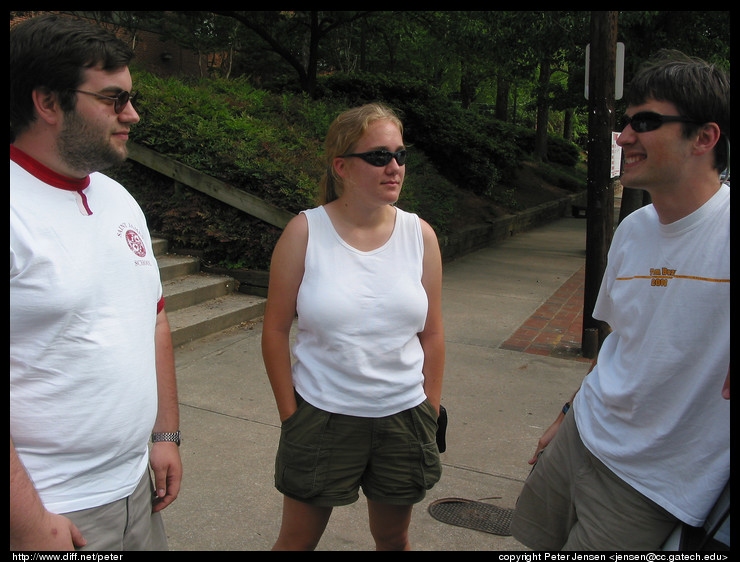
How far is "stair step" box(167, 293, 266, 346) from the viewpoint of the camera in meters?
5.77

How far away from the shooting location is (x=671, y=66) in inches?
72.7

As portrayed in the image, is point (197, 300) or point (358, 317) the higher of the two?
point (358, 317)

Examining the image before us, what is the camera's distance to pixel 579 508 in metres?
1.96

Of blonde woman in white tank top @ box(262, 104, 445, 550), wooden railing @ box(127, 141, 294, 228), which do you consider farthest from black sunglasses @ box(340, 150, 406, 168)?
wooden railing @ box(127, 141, 294, 228)

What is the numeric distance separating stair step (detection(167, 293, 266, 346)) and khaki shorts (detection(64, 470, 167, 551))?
3724 millimetres

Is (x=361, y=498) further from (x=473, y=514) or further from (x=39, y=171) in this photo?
(x=39, y=171)

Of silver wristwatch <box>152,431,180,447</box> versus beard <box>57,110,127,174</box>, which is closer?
beard <box>57,110,127,174</box>

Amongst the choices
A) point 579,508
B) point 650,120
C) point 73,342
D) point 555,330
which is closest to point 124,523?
point 73,342

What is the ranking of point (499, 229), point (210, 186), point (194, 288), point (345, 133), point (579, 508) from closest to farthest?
point (579, 508) < point (345, 133) < point (194, 288) < point (210, 186) < point (499, 229)

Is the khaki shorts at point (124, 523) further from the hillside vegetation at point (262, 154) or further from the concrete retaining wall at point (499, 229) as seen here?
the concrete retaining wall at point (499, 229)

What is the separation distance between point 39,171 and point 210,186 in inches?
225

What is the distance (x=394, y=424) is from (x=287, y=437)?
1.22ft

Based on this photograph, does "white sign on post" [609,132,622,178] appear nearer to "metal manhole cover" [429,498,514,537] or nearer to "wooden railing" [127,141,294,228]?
"wooden railing" [127,141,294,228]
